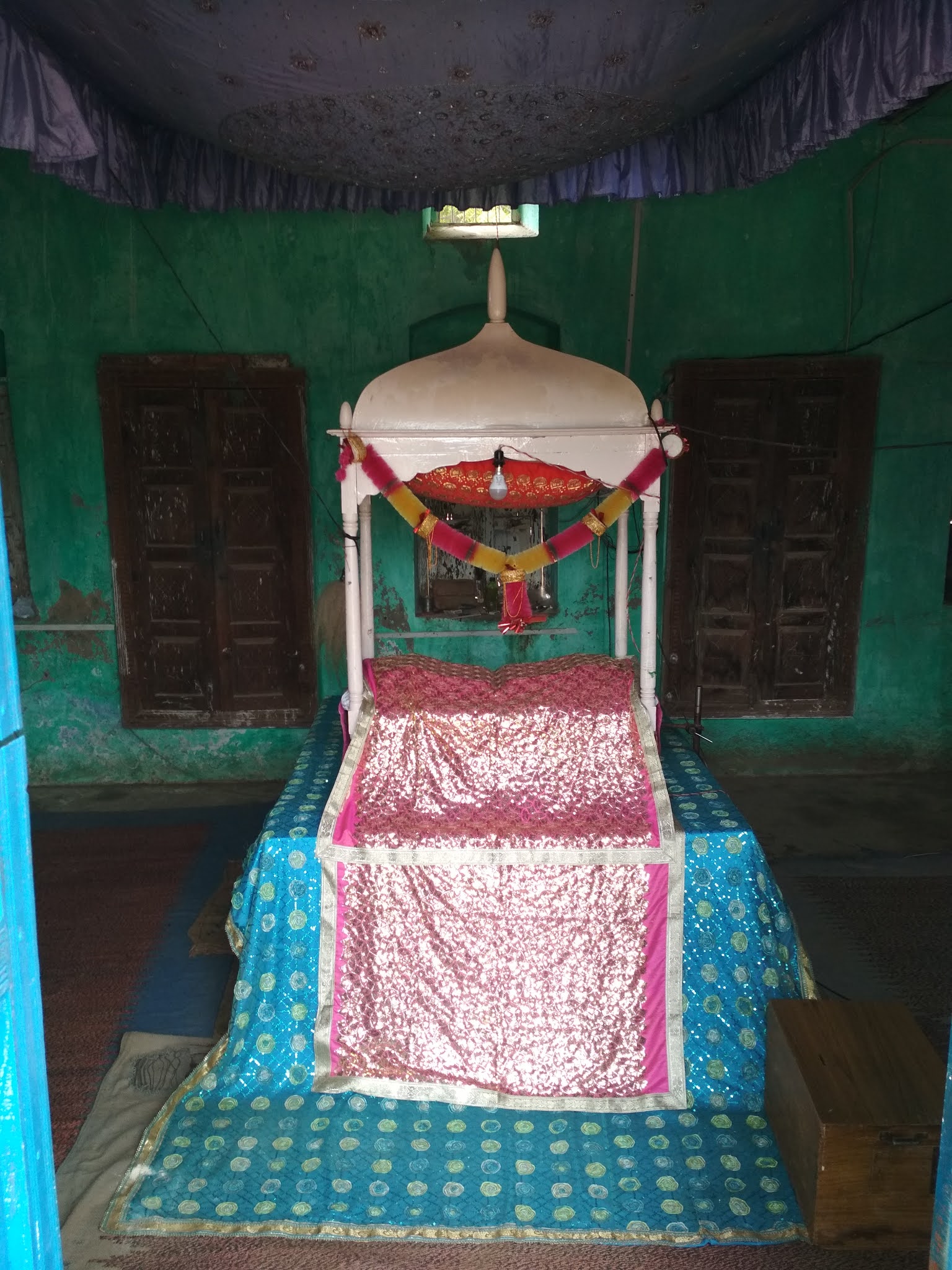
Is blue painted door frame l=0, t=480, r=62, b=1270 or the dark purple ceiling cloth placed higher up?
the dark purple ceiling cloth

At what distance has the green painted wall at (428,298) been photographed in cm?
534

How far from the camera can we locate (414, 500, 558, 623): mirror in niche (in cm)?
566

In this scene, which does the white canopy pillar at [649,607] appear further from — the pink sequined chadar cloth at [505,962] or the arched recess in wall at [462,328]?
the arched recess in wall at [462,328]

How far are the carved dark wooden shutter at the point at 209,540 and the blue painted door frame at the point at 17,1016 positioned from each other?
14.1 feet

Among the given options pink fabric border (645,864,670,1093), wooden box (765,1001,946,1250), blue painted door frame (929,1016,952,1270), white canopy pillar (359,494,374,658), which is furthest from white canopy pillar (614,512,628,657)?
blue painted door frame (929,1016,952,1270)

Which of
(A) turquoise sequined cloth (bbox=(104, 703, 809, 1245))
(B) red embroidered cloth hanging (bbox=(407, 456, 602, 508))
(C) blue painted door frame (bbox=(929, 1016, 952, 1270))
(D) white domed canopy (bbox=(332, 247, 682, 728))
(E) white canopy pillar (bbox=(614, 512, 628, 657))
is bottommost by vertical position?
(A) turquoise sequined cloth (bbox=(104, 703, 809, 1245))

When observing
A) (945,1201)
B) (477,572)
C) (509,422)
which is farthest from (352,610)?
(945,1201)

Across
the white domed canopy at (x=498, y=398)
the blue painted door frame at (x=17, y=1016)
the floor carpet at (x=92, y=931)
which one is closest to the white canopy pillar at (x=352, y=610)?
the white domed canopy at (x=498, y=398)

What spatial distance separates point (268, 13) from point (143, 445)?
10.6 ft

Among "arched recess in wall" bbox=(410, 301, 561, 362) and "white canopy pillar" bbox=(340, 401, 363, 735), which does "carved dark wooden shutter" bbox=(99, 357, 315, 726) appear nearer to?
"arched recess in wall" bbox=(410, 301, 561, 362)

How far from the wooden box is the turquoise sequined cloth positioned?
0.44 feet

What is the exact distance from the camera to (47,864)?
4762 mm

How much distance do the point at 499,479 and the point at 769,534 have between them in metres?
2.56

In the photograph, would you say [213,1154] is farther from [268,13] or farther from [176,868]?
[268,13]
